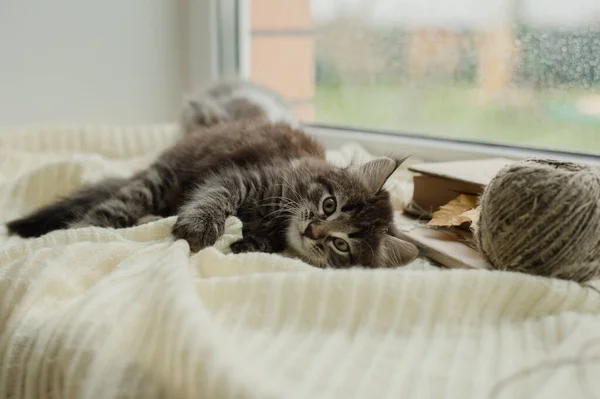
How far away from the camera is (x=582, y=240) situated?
0.90 m

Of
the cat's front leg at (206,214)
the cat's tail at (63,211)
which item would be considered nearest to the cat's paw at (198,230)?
the cat's front leg at (206,214)

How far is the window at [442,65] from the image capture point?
1.63m

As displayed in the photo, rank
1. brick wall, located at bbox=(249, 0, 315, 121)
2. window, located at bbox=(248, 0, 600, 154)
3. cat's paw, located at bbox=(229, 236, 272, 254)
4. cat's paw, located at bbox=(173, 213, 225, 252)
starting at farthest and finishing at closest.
A: brick wall, located at bbox=(249, 0, 315, 121)
window, located at bbox=(248, 0, 600, 154)
cat's paw, located at bbox=(229, 236, 272, 254)
cat's paw, located at bbox=(173, 213, 225, 252)

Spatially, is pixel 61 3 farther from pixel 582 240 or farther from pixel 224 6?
pixel 582 240

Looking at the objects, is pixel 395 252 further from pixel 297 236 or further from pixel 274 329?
pixel 274 329

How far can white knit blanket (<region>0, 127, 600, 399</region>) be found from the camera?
676 mm

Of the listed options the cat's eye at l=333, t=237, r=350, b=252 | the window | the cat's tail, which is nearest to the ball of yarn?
the cat's eye at l=333, t=237, r=350, b=252

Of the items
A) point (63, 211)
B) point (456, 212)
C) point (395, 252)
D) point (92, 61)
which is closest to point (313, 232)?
point (395, 252)

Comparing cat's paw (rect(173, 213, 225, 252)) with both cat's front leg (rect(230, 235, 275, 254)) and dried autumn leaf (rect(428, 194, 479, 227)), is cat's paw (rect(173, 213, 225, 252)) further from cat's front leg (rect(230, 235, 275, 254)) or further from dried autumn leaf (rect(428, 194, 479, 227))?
dried autumn leaf (rect(428, 194, 479, 227))

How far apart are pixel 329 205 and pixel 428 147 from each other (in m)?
0.71

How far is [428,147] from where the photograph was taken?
1.92 meters

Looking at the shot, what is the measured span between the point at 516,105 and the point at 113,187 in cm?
119

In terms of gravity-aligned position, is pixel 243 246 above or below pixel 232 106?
below

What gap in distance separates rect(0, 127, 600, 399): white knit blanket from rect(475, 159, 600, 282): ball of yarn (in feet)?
0.15
